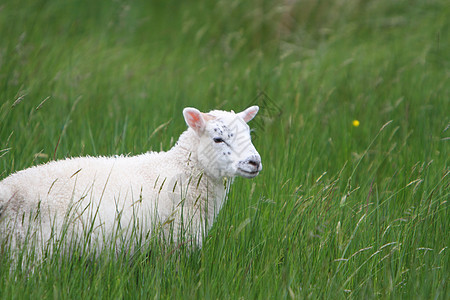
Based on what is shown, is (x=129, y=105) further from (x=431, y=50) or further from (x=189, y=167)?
(x=431, y=50)

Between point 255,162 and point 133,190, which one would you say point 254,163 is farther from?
point 133,190

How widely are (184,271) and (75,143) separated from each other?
205 cm

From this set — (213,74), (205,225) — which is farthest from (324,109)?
(205,225)

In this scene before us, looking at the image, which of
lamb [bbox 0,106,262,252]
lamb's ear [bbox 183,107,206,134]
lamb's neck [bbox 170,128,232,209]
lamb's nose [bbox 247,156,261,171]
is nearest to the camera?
lamb [bbox 0,106,262,252]

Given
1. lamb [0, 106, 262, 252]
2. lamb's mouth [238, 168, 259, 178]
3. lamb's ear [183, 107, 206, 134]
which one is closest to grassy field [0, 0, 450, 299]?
lamb [0, 106, 262, 252]

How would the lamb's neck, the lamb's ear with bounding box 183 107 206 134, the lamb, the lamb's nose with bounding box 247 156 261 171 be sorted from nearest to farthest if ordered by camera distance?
the lamb
the lamb's nose with bounding box 247 156 261 171
the lamb's ear with bounding box 183 107 206 134
the lamb's neck

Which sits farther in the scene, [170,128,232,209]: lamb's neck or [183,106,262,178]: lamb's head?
[170,128,232,209]: lamb's neck

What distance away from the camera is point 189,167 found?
385cm

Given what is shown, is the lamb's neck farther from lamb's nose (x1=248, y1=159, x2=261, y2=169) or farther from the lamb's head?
lamb's nose (x1=248, y1=159, x2=261, y2=169)

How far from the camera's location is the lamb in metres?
3.29

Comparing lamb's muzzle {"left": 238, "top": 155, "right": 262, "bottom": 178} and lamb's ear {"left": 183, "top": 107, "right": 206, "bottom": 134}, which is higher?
lamb's ear {"left": 183, "top": 107, "right": 206, "bottom": 134}

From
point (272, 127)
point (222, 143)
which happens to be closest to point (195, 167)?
point (222, 143)

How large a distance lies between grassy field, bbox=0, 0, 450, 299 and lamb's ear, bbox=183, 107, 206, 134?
24.9 inches

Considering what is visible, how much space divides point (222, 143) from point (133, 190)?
2.14 feet
